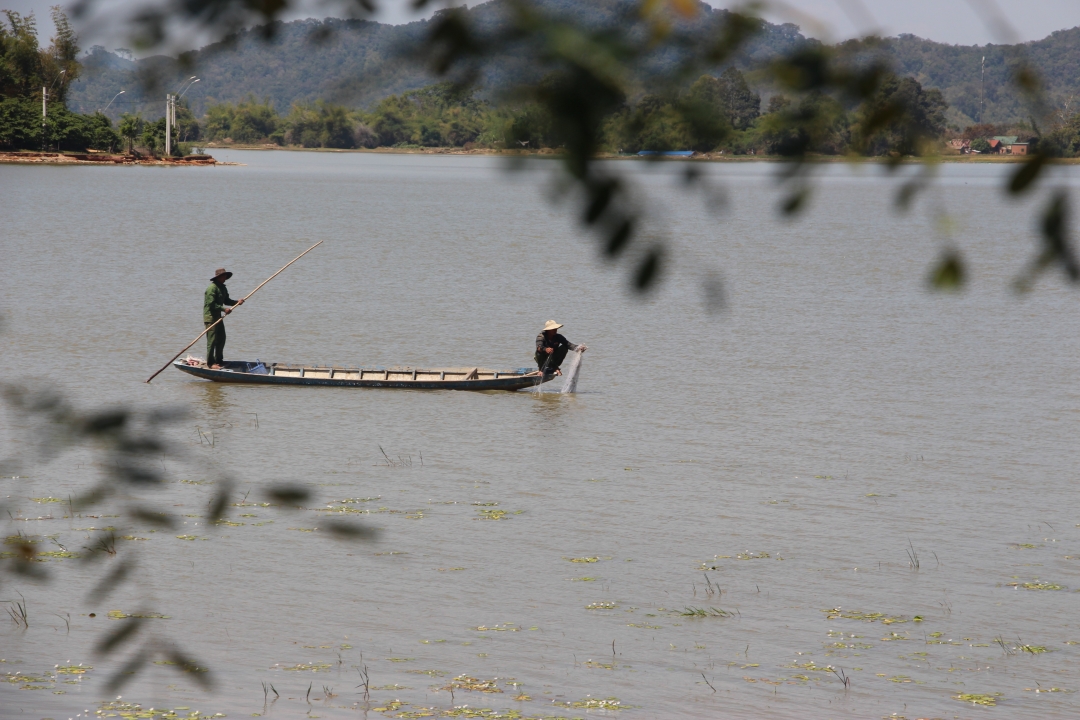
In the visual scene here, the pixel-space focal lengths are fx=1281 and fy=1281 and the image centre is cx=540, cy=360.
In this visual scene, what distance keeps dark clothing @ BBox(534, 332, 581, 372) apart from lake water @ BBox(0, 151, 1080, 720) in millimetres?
684

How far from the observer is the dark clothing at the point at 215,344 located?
2264 centimetres

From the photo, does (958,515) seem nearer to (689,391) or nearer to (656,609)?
(656,609)

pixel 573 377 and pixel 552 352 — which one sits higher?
pixel 552 352

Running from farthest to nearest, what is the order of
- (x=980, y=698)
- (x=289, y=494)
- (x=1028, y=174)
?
(x=980, y=698), (x=289, y=494), (x=1028, y=174)

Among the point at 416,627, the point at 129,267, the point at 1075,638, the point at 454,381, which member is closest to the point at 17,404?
the point at 416,627

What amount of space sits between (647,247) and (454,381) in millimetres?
20233

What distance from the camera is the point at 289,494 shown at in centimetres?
294

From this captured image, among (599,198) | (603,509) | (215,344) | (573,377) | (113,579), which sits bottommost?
(603,509)

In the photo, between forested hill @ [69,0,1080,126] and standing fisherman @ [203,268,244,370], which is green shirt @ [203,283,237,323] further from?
forested hill @ [69,0,1080,126]

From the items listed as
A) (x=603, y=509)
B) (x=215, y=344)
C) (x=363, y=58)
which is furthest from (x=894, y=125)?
(x=215, y=344)

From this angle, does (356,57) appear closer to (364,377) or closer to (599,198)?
(599,198)

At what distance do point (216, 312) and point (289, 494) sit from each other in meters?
20.1

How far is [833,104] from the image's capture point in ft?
8.48

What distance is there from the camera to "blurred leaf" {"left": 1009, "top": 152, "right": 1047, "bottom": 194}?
92.2 inches
